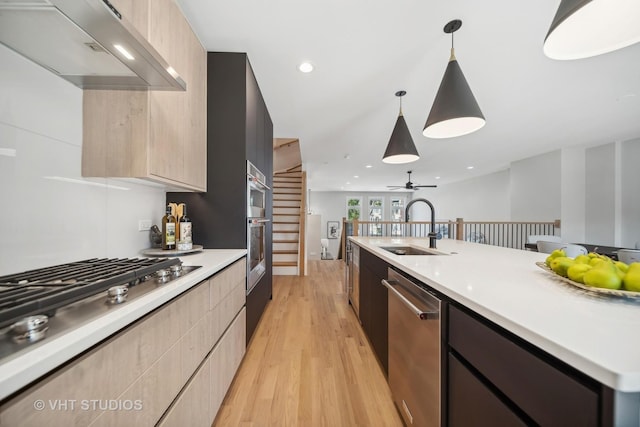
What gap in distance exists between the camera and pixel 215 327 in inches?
48.8

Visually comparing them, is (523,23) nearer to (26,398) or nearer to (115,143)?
(115,143)

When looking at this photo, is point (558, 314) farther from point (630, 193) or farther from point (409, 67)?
point (630, 193)

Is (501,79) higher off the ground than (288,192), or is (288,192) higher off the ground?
(501,79)

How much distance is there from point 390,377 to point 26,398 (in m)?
1.55

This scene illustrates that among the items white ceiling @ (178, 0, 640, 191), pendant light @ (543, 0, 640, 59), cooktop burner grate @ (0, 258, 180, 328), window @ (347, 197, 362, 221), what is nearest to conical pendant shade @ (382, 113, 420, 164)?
white ceiling @ (178, 0, 640, 191)

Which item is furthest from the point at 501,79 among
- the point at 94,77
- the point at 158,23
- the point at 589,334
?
the point at 94,77

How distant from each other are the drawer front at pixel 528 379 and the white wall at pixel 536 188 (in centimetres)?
591

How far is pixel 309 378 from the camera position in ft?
5.36

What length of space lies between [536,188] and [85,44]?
23.8 ft

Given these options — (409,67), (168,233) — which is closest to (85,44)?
(168,233)

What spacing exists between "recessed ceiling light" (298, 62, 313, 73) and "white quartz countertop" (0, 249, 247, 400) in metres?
2.04

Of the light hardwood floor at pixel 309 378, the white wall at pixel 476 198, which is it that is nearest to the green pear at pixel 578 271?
the light hardwood floor at pixel 309 378

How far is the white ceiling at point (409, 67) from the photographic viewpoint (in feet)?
5.13

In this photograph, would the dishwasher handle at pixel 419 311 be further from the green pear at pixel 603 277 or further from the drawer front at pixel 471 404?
the green pear at pixel 603 277
